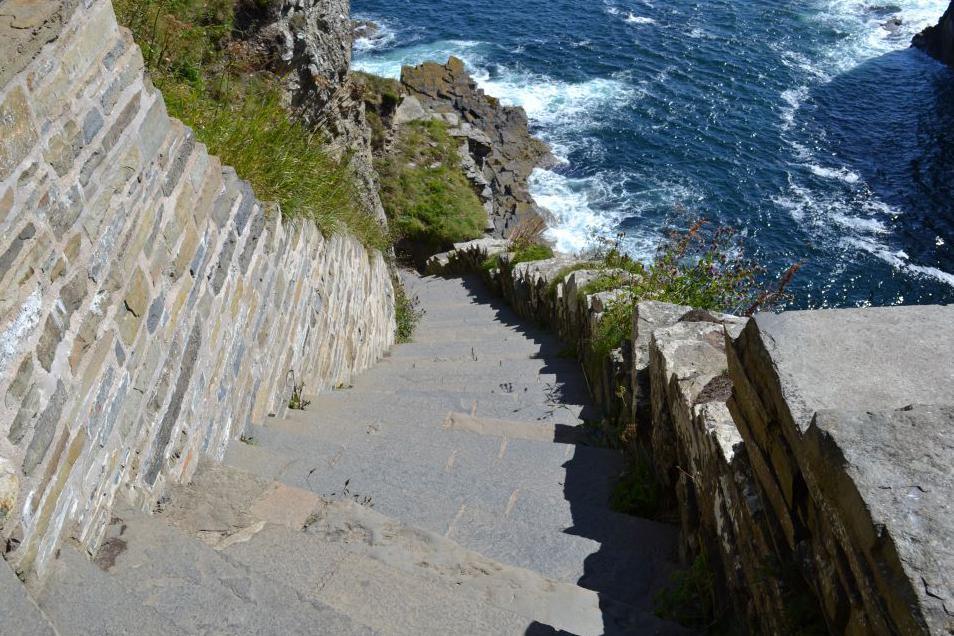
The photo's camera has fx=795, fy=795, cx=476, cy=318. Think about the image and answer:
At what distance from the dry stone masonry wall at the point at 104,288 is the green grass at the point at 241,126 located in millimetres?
469

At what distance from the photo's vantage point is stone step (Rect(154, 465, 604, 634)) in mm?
2764

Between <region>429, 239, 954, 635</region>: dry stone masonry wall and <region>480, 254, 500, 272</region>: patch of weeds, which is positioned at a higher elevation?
<region>429, 239, 954, 635</region>: dry stone masonry wall

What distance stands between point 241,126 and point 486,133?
20772 millimetres

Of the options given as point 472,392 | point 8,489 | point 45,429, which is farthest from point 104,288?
point 472,392

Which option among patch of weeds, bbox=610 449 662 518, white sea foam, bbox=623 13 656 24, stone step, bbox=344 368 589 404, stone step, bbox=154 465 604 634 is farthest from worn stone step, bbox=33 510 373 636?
white sea foam, bbox=623 13 656 24

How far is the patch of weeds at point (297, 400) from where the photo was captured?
5.23 meters

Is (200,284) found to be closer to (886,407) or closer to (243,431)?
(243,431)

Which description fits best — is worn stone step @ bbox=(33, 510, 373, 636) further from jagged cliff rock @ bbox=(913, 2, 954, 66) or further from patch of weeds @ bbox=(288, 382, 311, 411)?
jagged cliff rock @ bbox=(913, 2, 954, 66)

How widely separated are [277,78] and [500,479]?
6706mm

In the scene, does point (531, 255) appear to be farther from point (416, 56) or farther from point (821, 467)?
point (416, 56)

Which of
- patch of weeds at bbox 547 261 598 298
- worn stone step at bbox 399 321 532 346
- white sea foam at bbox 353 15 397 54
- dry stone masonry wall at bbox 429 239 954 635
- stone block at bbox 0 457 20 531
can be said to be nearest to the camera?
dry stone masonry wall at bbox 429 239 954 635

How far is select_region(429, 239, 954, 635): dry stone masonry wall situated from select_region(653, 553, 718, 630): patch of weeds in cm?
4

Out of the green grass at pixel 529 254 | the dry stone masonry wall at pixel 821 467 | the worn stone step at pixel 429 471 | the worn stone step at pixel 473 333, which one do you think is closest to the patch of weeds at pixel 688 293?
the worn stone step at pixel 429 471

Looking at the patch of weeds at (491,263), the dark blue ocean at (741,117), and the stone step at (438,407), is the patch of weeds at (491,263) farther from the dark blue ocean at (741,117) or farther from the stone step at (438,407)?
the dark blue ocean at (741,117)
